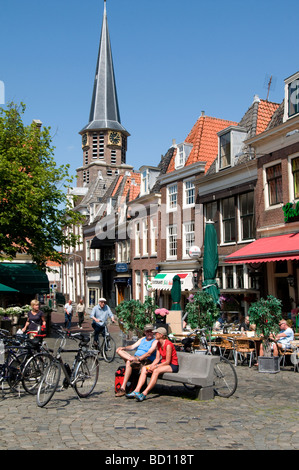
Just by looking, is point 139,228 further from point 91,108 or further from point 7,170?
point 91,108

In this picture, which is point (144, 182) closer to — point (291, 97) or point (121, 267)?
point (121, 267)

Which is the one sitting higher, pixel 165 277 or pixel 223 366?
pixel 165 277

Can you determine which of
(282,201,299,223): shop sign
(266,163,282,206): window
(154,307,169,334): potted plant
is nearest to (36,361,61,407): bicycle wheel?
(154,307,169,334): potted plant

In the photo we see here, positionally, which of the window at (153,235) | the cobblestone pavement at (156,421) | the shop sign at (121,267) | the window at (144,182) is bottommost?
→ the cobblestone pavement at (156,421)

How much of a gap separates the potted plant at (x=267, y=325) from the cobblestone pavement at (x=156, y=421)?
1.74m

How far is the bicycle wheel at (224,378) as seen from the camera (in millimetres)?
8867

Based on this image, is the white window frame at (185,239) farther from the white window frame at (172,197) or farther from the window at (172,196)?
the window at (172,196)

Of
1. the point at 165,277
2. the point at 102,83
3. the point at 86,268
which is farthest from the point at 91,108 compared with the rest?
the point at 165,277

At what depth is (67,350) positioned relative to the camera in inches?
335

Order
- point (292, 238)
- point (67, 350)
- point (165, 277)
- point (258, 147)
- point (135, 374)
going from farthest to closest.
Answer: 1. point (165, 277)
2. point (258, 147)
3. point (292, 238)
4. point (135, 374)
5. point (67, 350)

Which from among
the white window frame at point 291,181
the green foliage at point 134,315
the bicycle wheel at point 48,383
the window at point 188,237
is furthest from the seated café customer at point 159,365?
the window at point 188,237

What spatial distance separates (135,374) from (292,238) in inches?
407

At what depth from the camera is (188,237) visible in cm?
2811
